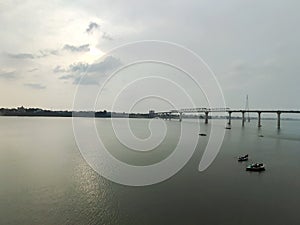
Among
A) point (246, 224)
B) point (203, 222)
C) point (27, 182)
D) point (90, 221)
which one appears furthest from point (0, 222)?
point (246, 224)

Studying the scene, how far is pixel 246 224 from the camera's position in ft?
49.3

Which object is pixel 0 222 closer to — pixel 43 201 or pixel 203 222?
pixel 43 201

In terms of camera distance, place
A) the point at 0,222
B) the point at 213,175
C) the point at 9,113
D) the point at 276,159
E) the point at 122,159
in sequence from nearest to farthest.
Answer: the point at 0,222
the point at 213,175
the point at 122,159
the point at 276,159
the point at 9,113

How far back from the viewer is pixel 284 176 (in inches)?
1029

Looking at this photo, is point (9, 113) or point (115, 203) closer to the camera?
point (115, 203)

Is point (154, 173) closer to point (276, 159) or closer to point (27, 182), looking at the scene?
point (27, 182)

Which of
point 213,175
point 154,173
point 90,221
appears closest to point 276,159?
point 213,175

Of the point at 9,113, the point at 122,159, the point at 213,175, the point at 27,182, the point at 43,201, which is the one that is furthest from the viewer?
the point at 9,113

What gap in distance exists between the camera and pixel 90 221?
1491 cm

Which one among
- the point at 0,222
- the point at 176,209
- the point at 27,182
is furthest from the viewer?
the point at 27,182

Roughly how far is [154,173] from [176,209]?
31.4 ft

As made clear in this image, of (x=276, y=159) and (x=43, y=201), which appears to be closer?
(x=43, y=201)

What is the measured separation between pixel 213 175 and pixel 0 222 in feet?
54.7

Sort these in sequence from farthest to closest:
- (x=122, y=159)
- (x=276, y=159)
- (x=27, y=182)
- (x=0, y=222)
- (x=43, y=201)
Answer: (x=276, y=159) → (x=122, y=159) → (x=27, y=182) → (x=43, y=201) → (x=0, y=222)
